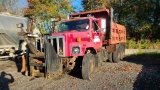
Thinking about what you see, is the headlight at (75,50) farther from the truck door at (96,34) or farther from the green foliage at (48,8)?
the green foliage at (48,8)

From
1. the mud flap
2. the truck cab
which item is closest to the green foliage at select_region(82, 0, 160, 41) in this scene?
the truck cab

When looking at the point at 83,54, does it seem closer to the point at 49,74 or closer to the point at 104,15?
the point at 49,74

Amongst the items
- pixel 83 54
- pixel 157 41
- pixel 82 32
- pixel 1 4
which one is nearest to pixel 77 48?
pixel 83 54

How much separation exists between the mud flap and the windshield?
169 cm

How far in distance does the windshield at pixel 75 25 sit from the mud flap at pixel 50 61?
169cm

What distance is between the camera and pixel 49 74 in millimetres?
7598

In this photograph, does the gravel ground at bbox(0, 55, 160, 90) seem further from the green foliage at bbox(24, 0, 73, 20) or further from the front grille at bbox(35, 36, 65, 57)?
the green foliage at bbox(24, 0, 73, 20)

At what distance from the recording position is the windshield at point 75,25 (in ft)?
28.4

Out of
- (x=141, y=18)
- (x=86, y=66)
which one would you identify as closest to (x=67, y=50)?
(x=86, y=66)

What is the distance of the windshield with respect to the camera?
8.65 metres

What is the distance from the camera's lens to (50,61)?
751 centimetres

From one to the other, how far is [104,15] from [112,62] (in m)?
3.23

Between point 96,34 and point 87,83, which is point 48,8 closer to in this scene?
point 96,34

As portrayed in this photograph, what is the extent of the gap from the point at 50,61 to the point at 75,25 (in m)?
2.22
